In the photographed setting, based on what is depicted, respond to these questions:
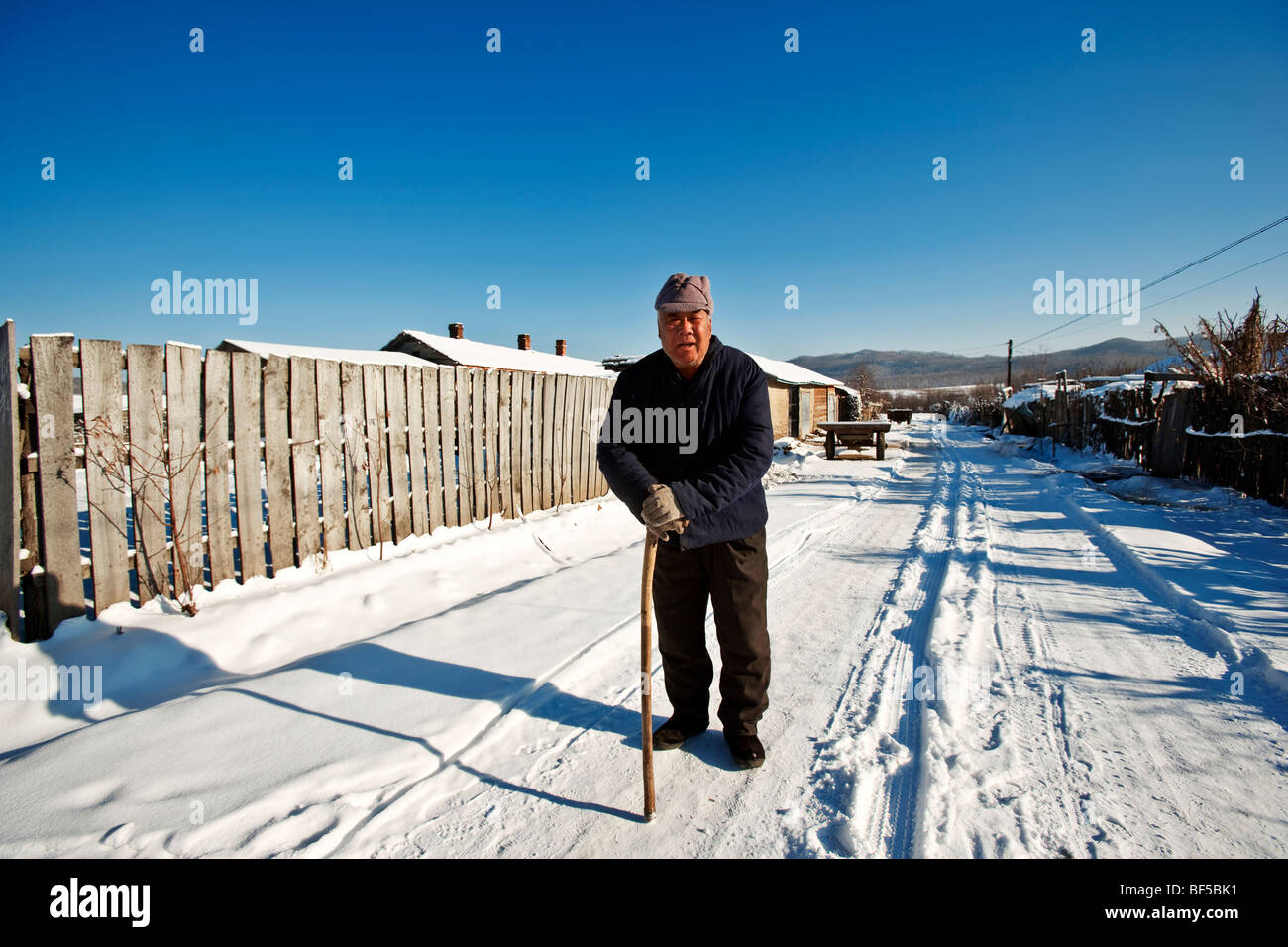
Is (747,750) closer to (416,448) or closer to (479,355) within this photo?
(416,448)

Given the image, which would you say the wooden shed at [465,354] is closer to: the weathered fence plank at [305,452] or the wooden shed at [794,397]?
the wooden shed at [794,397]

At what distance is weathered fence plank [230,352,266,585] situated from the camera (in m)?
4.45

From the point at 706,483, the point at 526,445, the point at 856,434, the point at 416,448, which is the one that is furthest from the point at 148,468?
the point at 856,434

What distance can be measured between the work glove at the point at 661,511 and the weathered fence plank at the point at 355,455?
3929 millimetres

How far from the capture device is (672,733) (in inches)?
109

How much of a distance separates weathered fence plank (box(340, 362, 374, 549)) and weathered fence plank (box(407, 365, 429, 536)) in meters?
0.53

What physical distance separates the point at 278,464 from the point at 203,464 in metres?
0.58

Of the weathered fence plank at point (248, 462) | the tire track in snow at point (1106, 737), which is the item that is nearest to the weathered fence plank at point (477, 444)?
the weathered fence plank at point (248, 462)

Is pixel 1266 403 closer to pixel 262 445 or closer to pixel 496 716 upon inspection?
pixel 496 716

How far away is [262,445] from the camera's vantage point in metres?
4.69

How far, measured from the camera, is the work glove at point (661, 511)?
2.31 meters

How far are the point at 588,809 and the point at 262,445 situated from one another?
3858 mm
